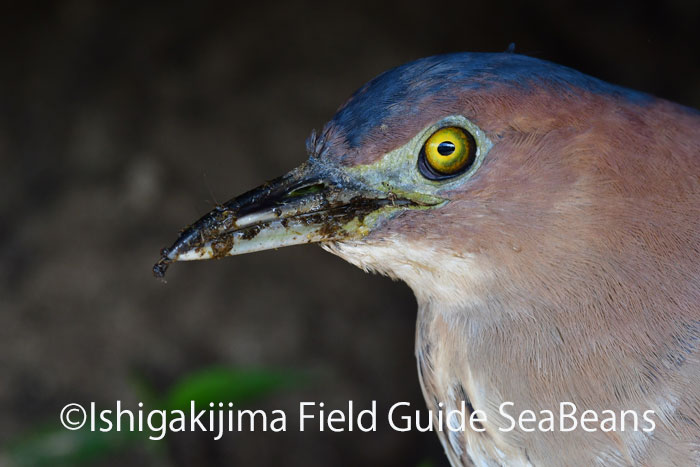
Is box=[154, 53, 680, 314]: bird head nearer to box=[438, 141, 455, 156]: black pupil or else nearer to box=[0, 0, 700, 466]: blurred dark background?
box=[438, 141, 455, 156]: black pupil

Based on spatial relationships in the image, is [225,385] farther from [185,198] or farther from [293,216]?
[185,198]

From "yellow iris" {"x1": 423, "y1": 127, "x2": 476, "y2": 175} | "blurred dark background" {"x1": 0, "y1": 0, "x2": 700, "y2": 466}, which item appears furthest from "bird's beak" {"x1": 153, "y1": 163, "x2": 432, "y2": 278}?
"blurred dark background" {"x1": 0, "y1": 0, "x2": 700, "y2": 466}

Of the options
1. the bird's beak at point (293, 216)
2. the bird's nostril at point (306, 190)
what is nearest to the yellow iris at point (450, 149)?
the bird's beak at point (293, 216)

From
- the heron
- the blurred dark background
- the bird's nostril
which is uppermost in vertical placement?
the blurred dark background

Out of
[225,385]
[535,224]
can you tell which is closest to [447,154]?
[535,224]

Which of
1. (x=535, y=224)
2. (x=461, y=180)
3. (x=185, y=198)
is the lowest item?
(x=535, y=224)

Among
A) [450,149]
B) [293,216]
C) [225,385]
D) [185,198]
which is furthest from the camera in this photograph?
[185,198]

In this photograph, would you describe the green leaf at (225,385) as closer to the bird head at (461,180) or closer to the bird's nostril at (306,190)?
the bird head at (461,180)
